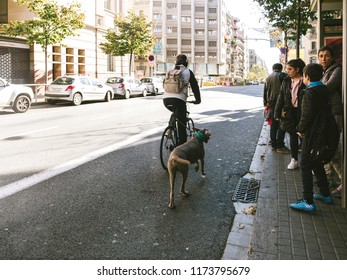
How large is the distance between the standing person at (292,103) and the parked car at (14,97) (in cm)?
1210

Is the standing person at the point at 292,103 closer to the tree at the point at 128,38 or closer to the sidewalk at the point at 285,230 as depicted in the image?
the sidewalk at the point at 285,230

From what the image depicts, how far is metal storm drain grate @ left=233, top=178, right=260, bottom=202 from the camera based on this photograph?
471 centimetres

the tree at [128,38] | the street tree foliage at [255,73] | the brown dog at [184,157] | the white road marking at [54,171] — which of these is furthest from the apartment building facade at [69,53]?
the street tree foliage at [255,73]

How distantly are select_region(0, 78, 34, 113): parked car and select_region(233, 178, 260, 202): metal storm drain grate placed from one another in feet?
40.1

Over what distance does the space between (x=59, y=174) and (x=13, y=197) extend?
3.76 feet

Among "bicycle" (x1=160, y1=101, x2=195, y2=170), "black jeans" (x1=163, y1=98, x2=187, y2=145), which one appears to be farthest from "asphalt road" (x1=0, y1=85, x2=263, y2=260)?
"black jeans" (x1=163, y1=98, x2=187, y2=145)

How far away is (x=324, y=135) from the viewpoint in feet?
13.0

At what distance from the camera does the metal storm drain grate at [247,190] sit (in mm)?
4707

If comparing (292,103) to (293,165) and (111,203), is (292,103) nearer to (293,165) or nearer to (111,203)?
(293,165)

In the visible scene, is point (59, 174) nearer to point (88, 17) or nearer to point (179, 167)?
point (179, 167)

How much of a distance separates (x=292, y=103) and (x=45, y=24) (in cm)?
1801

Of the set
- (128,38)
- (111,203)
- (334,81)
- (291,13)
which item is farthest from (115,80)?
(111,203)

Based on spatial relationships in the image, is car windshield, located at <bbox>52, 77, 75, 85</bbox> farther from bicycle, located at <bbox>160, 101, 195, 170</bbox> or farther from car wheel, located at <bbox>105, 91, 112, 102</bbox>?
bicycle, located at <bbox>160, 101, 195, 170</bbox>

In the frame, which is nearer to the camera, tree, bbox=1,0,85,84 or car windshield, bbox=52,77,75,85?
car windshield, bbox=52,77,75,85
